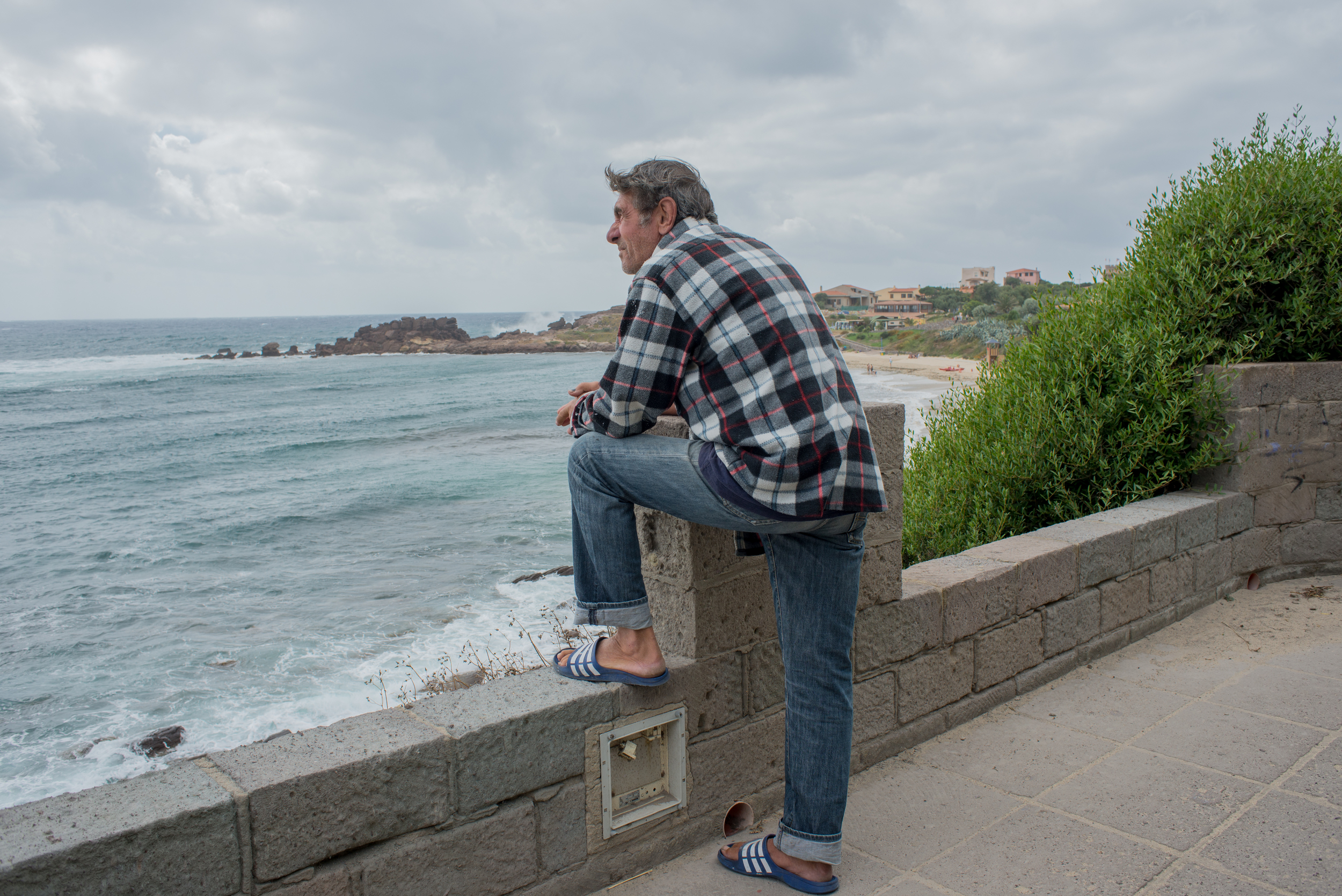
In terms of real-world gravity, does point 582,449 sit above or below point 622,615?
above

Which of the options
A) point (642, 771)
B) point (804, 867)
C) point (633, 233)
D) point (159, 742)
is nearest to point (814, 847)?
point (804, 867)

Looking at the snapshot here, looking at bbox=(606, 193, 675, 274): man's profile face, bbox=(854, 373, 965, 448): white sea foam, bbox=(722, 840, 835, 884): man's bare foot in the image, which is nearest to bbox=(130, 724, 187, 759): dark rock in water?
bbox=(722, 840, 835, 884): man's bare foot

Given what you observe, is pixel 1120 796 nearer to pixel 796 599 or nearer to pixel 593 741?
pixel 796 599

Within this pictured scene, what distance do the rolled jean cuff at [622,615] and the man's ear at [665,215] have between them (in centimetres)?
96

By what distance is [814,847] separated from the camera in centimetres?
232

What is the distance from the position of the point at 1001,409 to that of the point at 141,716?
30.7 ft

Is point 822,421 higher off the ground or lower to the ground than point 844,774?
higher

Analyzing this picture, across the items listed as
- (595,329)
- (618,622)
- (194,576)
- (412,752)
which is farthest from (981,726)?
(595,329)

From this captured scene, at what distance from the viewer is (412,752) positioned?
1978 millimetres

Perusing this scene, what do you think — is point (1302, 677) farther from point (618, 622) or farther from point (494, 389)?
point (494, 389)

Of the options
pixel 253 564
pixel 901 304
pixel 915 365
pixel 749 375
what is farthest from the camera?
pixel 901 304

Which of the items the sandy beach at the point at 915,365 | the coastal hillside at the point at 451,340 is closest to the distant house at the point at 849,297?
the coastal hillside at the point at 451,340

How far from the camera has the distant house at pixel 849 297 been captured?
107m

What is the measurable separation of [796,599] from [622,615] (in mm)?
457
